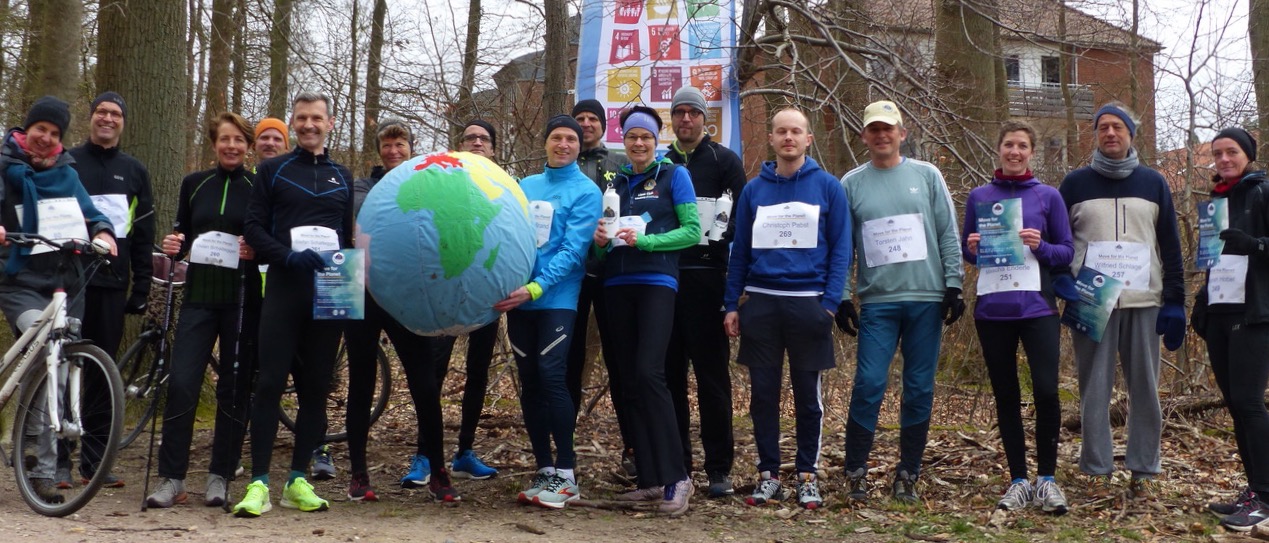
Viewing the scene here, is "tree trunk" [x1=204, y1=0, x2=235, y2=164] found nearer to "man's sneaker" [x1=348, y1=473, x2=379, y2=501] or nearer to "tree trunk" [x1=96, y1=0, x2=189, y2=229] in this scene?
"tree trunk" [x1=96, y1=0, x2=189, y2=229]

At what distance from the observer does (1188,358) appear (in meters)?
8.31

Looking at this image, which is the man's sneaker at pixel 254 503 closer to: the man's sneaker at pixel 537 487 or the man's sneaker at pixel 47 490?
the man's sneaker at pixel 47 490

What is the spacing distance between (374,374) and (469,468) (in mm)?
1081

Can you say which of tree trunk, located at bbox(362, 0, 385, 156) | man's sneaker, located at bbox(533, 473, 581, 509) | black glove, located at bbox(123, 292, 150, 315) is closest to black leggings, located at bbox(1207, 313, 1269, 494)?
man's sneaker, located at bbox(533, 473, 581, 509)

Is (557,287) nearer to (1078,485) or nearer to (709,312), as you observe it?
(709,312)

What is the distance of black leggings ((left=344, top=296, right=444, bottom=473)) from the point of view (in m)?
5.64

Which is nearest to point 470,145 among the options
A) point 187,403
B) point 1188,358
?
point 187,403

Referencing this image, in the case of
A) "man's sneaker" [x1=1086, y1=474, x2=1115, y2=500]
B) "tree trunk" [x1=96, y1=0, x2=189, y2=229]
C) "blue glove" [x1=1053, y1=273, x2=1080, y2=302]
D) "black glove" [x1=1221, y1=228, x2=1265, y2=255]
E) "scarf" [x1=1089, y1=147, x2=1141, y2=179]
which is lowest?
"man's sneaker" [x1=1086, y1=474, x2=1115, y2=500]

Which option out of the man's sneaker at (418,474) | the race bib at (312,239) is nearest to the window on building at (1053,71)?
the man's sneaker at (418,474)

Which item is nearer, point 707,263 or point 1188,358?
point 707,263

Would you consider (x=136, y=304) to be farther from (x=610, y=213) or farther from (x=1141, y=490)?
(x=1141, y=490)

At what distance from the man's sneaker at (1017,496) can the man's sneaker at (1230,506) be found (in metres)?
0.85

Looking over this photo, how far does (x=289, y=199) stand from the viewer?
540 centimetres

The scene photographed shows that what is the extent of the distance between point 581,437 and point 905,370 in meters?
2.67
